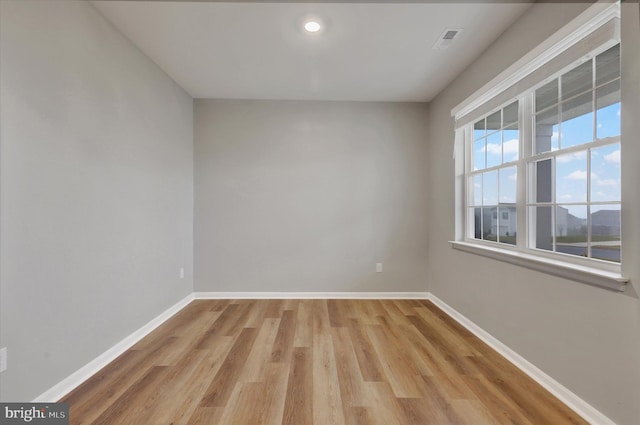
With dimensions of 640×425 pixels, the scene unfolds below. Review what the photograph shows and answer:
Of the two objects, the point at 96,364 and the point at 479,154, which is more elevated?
the point at 479,154

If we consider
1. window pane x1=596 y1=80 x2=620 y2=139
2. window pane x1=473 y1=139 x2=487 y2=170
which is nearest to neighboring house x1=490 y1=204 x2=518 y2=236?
window pane x1=473 y1=139 x2=487 y2=170

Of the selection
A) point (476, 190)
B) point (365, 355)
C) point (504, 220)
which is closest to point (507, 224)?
point (504, 220)

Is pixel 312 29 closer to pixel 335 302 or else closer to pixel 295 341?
pixel 295 341

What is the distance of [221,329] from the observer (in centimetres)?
269

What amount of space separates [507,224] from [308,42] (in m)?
2.29

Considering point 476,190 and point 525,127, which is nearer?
point 525,127

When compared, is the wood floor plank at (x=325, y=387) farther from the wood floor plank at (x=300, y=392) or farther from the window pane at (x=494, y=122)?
the window pane at (x=494, y=122)

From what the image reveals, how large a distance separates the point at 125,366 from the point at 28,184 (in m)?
1.40

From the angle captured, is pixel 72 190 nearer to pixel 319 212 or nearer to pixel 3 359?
pixel 3 359

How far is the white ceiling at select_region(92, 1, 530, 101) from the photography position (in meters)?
1.97

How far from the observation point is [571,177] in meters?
1.80

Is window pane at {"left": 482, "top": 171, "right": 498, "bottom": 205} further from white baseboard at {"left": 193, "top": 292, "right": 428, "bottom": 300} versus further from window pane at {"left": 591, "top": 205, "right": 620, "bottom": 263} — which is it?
white baseboard at {"left": 193, "top": 292, "right": 428, "bottom": 300}

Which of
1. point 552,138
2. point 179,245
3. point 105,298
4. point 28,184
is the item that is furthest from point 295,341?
point 552,138

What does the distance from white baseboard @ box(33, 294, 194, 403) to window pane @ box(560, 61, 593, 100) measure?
3.69 metres
